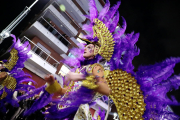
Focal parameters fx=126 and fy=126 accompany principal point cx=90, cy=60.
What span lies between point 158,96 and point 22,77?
11.4 ft

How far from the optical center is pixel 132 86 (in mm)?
1520

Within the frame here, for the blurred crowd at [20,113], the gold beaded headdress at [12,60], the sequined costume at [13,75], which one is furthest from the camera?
the gold beaded headdress at [12,60]

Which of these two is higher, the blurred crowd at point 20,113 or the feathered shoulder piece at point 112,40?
the feathered shoulder piece at point 112,40

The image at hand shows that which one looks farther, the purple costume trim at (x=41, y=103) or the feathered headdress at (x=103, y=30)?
the feathered headdress at (x=103, y=30)

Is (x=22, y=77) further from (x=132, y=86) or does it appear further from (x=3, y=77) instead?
(x=132, y=86)

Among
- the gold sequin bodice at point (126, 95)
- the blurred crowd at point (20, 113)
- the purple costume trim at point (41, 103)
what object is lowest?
the blurred crowd at point (20, 113)

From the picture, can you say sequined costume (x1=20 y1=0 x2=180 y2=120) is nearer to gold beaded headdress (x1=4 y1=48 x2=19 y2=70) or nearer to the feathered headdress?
the feathered headdress

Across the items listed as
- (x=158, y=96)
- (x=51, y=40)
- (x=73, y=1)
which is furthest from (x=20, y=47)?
(x=73, y=1)

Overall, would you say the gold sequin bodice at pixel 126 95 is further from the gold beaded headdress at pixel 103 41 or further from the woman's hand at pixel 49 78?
the woman's hand at pixel 49 78

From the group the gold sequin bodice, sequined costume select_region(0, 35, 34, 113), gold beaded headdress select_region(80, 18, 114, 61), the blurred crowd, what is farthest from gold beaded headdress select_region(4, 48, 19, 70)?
the gold sequin bodice

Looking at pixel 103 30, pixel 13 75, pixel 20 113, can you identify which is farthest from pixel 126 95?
pixel 13 75

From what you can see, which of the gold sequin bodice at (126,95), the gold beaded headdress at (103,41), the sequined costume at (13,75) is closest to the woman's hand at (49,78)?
the gold sequin bodice at (126,95)

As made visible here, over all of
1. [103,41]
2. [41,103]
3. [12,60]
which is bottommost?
[41,103]

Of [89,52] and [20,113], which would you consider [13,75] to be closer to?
[20,113]
